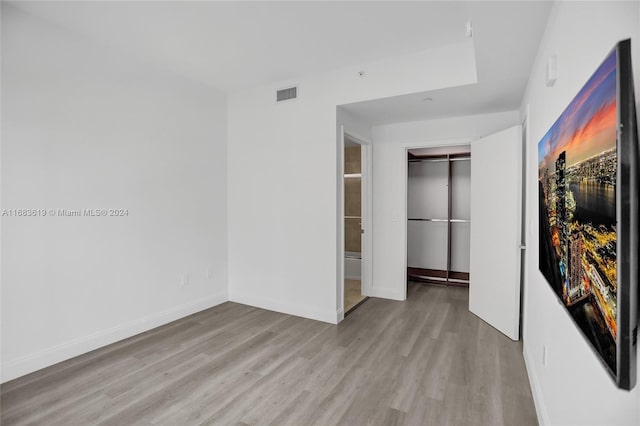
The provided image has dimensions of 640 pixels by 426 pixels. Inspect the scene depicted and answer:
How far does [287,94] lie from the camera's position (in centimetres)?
411

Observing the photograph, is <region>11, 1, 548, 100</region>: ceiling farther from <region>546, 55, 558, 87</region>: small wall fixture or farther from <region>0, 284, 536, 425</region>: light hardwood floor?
<region>0, 284, 536, 425</region>: light hardwood floor

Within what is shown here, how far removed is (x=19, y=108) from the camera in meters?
2.67

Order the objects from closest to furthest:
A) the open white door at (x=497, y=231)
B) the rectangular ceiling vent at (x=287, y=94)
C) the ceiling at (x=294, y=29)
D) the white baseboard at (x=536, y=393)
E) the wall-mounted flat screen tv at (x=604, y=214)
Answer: the wall-mounted flat screen tv at (x=604, y=214) < the white baseboard at (x=536, y=393) < the ceiling at (x=294, y=29) < the open white door at (x=497, y=231) < the rectangular ceiling vent at (x=287, y=94)

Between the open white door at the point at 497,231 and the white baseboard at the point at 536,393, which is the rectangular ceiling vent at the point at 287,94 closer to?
the open white door at the point at 497,231

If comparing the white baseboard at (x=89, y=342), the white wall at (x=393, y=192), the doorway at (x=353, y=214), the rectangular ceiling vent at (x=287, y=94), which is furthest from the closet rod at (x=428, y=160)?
the white baseboard at (x=89, y=342)

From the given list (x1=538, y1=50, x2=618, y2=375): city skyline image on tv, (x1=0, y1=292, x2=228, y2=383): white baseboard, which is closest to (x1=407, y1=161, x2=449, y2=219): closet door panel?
(x1=0, y1=292, x2=228, y2=383): white baseboard

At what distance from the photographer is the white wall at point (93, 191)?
2676 millimetres

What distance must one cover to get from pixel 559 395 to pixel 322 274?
8.31 ft

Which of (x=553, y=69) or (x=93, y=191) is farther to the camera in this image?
(x=93, y=191)

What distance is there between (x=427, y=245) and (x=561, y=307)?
14.2 ft

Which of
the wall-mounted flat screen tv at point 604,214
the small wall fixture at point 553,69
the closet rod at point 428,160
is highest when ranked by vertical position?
the closet rod at point 428,160

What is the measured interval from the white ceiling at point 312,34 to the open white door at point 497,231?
0.58m

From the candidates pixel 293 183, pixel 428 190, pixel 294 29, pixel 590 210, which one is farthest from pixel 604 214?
pixel 428 190

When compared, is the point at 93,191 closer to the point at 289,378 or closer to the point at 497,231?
the point at 289,378
